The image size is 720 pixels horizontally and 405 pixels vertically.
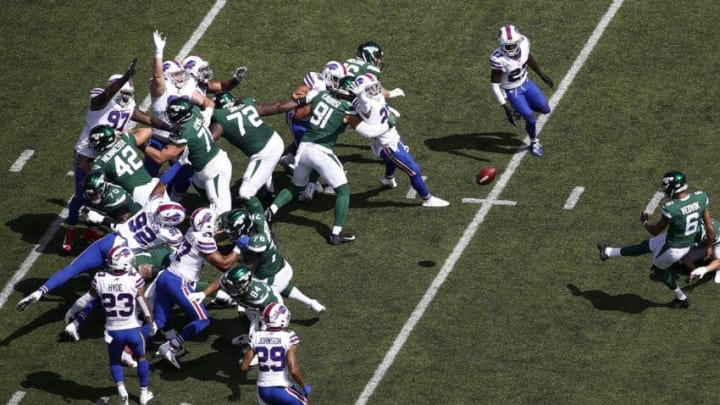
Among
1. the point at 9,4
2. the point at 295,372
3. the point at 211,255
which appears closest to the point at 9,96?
the point at 9,4

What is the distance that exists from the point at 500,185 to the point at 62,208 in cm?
602

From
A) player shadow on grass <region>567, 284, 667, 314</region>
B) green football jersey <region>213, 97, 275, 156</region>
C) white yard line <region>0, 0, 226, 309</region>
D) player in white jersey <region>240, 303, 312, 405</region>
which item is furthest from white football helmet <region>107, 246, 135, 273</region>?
player shadow on grass <region>567, 284, 667, 314</region>

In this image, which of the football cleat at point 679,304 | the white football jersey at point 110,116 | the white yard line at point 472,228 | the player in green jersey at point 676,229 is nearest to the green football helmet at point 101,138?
the white football jersey at point 110,116

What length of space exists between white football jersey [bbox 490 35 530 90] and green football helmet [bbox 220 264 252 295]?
5.83 metres

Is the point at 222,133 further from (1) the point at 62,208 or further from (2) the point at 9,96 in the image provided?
(2) the point at 9,96

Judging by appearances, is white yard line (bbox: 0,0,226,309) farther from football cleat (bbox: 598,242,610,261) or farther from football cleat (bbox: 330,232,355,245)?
football cleat (bbox: 598,242,610,261)

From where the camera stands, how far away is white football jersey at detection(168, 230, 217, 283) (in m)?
17.7

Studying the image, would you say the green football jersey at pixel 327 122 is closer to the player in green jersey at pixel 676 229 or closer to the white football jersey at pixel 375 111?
the white football jersey at pixel 375 111

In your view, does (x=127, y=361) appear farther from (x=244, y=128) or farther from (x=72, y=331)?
(x=244, y=128)

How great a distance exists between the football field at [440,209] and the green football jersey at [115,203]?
1.30m

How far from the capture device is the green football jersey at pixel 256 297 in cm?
1709

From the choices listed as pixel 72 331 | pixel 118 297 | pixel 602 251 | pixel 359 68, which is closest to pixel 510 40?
pixel 359 68

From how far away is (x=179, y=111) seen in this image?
19.0 meters

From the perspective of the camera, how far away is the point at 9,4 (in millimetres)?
24375
